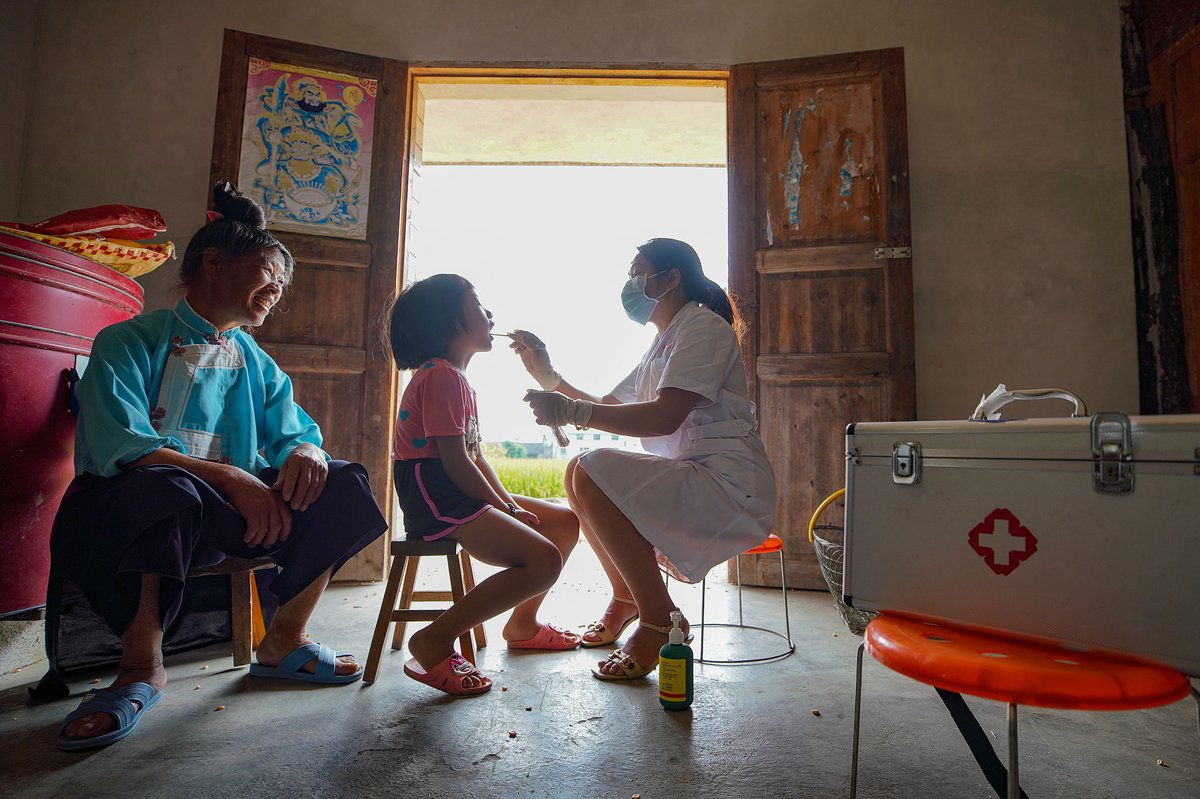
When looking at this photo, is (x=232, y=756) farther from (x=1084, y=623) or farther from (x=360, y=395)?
(x=360, y=395)

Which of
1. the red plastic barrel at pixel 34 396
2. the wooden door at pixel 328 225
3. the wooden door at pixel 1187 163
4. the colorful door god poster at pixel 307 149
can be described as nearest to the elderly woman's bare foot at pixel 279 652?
the red plastic barrel at pixel 34 396

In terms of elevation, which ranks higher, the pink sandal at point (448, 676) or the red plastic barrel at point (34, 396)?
the red plastic barrel at point (34, 396)

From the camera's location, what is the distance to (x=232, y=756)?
1.32 m

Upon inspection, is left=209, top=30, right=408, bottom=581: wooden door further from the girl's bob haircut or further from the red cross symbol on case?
the red cross symbol on case

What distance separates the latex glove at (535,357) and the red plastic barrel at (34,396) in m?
1.32

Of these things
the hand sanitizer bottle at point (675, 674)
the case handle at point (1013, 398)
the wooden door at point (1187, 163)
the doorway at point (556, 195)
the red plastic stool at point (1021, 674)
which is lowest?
the hand sanitizer bottle at point (675, 674)

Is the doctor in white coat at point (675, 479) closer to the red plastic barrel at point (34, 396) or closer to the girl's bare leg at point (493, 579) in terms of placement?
the girl's bare leg at point (493, 579)

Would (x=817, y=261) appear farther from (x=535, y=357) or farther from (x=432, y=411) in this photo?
(x=432, y=411)

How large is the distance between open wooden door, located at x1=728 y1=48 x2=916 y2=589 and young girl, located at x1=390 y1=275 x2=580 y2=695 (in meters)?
1.69

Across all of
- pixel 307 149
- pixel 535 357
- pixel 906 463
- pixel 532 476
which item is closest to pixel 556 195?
pixel 532 476

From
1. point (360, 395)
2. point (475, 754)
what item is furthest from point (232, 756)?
point (360, 395)

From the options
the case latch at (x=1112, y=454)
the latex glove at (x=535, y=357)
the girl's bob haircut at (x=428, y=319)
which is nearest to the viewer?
the case latch at (x=1112, y=454)

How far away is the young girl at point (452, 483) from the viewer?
5.46ft

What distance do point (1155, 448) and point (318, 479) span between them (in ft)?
5.64
